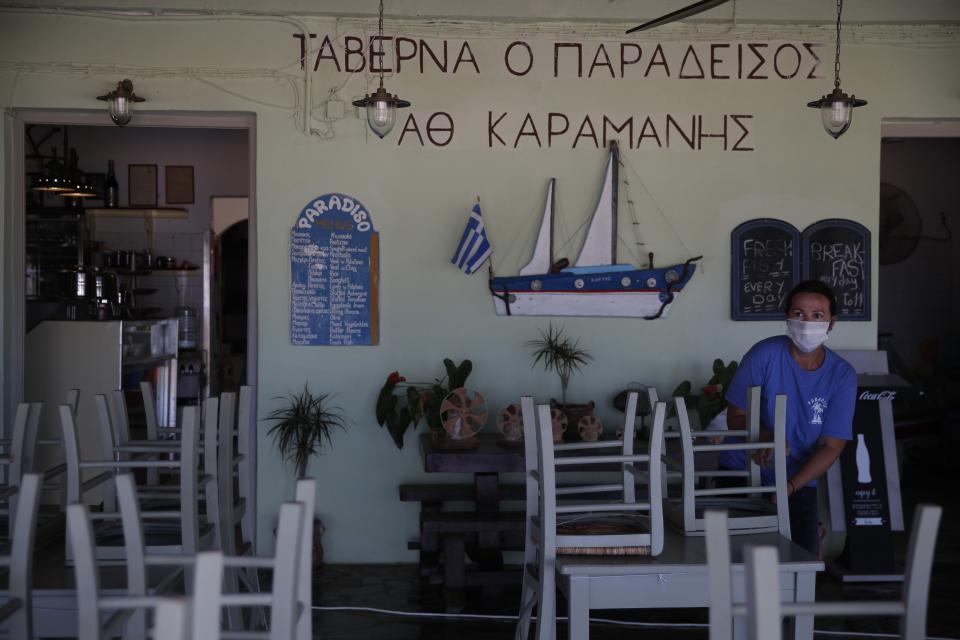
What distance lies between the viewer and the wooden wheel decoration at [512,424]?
4.95 metres

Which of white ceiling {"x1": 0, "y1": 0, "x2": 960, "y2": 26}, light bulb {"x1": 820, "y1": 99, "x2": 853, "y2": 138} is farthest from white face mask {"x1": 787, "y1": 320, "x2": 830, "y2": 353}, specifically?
white ceiling {"x1": 0, "y1": 0, "x2": 960, "y2": 26}

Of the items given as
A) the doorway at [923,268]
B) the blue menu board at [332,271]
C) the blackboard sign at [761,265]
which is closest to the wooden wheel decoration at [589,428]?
the blackboard sign at [761,265]

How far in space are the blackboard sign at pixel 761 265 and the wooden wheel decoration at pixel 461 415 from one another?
158cm

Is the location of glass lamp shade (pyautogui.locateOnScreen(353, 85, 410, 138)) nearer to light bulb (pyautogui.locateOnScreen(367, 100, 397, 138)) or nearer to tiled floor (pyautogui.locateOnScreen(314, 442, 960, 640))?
light bulb (pyautogui.locateOnScreen(367, 100, 397, 138))

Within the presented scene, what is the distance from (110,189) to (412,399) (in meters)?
4.78

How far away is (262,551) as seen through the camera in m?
5.42

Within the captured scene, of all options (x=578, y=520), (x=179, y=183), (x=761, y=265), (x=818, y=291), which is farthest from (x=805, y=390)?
(x=179, y=183)

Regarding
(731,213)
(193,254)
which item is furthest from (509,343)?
(193,254)

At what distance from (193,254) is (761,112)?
541 cm

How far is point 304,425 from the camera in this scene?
17.4 feet

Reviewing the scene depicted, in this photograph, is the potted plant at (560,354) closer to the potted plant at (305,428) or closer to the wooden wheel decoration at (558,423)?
the wooden wheel decoration at (558,423)

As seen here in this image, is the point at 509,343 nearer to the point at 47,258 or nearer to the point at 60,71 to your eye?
the point at 60,71

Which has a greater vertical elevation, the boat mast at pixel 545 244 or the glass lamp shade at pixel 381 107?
the glass lamp shade at pixel 381 107

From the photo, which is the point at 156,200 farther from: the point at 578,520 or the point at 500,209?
the point at 578,520
